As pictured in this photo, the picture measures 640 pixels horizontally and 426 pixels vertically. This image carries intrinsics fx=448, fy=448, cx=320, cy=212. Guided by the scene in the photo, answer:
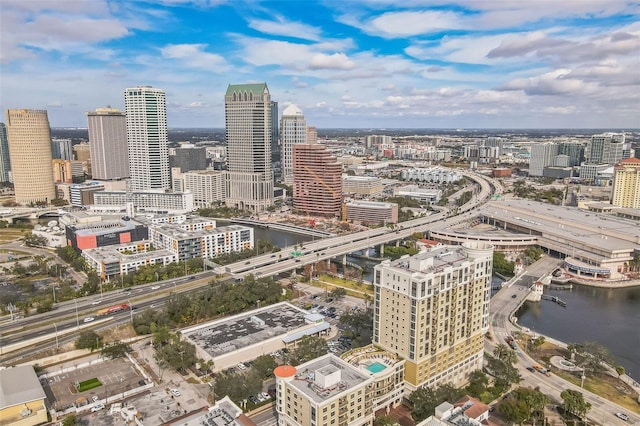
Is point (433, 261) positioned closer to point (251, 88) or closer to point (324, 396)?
point (324, 396)

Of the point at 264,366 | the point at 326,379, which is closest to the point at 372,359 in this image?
the point at 326,379

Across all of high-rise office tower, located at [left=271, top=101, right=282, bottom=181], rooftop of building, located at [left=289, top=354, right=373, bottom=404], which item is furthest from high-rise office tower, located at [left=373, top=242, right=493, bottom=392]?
high-rise office tower, located at [left=271, top=101, right=282, bottom=181]

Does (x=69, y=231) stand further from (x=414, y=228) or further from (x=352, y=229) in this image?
(x=414, y=228)

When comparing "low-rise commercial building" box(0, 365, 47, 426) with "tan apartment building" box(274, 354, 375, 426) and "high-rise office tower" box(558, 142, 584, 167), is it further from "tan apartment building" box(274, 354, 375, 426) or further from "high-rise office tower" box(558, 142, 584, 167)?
"high-rise office tower" box(558, 142, 584, 167)

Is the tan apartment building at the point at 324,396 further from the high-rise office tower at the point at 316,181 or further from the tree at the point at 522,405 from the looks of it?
the high-rise office tower at the point at 316,181

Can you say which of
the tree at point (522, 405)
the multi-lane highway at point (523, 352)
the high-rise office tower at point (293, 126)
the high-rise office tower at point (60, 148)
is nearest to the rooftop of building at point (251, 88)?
the high-rise office tower at point (293, 126)

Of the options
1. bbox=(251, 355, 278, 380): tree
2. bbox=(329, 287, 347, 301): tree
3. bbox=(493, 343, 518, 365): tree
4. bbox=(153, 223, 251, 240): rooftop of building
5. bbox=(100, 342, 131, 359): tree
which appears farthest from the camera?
bbox=(153, 223, 251, 240): rooftop of building
